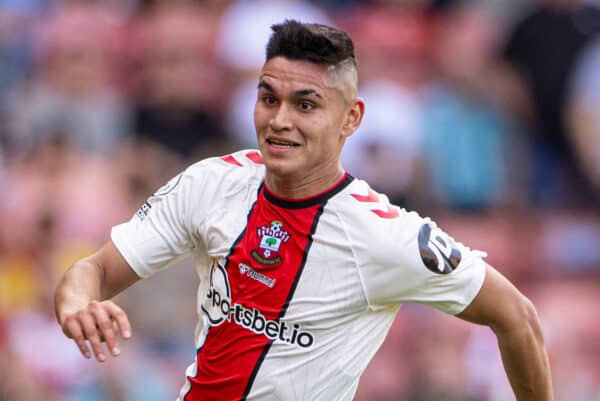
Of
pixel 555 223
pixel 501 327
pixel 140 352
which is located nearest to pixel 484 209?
pixel 555 223

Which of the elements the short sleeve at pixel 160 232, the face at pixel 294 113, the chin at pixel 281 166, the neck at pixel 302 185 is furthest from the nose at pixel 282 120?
the short sleeve at pixel 160 232

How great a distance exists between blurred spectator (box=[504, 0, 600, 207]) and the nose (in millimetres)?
5975

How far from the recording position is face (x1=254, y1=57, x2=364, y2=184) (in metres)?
5.00

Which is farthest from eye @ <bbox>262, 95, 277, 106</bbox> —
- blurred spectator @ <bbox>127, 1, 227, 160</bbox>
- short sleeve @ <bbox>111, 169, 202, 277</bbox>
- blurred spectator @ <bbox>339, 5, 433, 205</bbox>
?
blurred spectator @ <bbox>127, 1, 227, 160</bbox>

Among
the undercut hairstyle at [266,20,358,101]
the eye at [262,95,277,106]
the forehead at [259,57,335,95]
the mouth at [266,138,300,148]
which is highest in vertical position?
the undercut hairstyle at [266,20,358,101]

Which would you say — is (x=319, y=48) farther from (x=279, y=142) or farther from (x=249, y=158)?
(x=249, y=158)

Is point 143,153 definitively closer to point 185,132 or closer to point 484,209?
point 185,132

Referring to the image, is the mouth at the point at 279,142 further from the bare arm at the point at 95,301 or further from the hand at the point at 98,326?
the hand at the point at 98,326

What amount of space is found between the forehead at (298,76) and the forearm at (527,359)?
1253 millimetres

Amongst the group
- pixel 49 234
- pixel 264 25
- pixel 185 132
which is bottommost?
pixel 49 234

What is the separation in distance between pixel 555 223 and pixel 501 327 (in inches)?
221

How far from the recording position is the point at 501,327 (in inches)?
200

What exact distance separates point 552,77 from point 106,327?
270 inches

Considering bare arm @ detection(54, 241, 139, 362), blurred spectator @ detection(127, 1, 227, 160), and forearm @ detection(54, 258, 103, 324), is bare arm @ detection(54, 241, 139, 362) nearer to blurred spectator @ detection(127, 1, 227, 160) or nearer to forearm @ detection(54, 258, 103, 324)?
forearm @ detection(54, 258, 103, 324)
